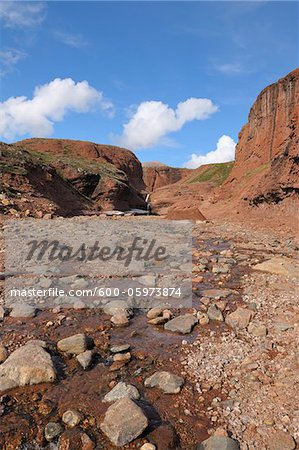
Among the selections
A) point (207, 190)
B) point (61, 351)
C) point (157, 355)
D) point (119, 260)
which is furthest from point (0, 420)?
point (207, 190)

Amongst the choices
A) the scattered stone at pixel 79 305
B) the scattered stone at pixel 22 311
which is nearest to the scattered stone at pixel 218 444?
the scattered stone at pixel 79 305

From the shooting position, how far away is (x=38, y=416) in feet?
11.5

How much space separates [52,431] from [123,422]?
675 millimetres

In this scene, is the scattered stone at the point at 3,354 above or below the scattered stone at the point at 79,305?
below

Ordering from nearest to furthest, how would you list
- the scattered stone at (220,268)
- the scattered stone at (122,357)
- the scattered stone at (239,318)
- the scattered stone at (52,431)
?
the scattered stone at (52,431) → the scattered stone at (122,357) → the scattered stone at (239,318) → the scattered stone at (220,268)

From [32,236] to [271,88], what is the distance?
17168 mm

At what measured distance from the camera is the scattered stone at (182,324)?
18.1 feet

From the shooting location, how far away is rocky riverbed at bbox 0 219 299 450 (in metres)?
3.31

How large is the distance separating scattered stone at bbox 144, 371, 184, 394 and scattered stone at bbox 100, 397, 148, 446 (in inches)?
21.6

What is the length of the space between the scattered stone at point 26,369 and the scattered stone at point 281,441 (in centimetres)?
242

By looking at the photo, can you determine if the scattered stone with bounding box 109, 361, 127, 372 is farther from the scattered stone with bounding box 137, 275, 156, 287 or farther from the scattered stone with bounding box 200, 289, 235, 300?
the scattered stone with bounding box 137, 275, 156, 287

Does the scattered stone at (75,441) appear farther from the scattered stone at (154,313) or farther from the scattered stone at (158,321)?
the scattered stone at (154,313)

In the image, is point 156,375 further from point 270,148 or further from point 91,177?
point 91,177

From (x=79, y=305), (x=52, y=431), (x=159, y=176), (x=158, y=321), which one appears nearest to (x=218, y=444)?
(x=52, y=431)
